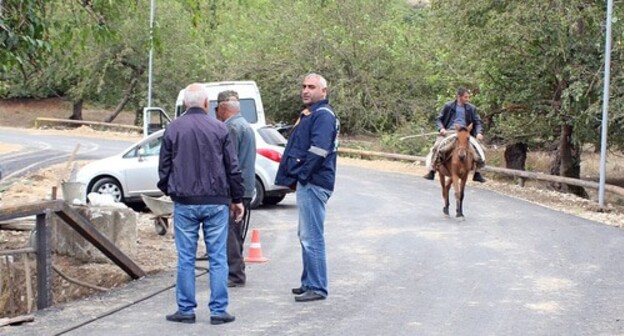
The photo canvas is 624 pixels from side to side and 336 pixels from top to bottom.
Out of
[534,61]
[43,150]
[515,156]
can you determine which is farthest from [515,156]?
[43,150]

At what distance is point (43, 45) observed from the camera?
11.6 meters

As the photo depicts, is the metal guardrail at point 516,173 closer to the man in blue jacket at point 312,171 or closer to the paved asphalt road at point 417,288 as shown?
the paved asphalt road at point 417,288

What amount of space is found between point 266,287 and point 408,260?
8.30 ft

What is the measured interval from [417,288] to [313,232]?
1.48m

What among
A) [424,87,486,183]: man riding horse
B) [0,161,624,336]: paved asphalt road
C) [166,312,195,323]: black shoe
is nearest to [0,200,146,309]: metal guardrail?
[0,161,624,336]: paved asphalt road

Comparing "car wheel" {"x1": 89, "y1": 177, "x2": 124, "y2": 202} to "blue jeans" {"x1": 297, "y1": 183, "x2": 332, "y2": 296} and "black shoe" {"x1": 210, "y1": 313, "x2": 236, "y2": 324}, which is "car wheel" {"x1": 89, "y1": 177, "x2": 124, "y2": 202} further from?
"black shoe" {"x1": 210, "y1": 313, "x2": 236, "y2": 324}

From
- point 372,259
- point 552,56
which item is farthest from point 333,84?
point 372,259

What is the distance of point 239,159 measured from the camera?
1065 centimetres

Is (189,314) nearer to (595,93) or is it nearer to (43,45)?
(43,45)

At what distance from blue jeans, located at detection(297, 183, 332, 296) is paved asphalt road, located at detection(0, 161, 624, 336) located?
0.25 meters

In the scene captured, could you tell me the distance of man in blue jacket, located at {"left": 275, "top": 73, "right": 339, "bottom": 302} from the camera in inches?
375

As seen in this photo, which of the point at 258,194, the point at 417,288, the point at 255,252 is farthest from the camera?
the point at 258,194

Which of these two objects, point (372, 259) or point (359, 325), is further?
point (372, 259)

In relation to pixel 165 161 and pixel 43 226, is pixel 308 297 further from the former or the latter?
pixel 43 226
